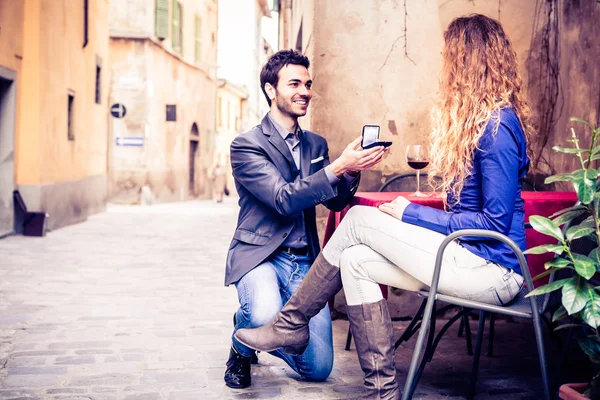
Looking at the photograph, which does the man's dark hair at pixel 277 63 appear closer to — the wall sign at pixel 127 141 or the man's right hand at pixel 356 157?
the man's right hand at pixel 356 157

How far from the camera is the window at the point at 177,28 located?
26.0 meters

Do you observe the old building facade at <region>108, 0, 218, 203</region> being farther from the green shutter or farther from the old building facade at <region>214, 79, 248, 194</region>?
the old building facade at <region>214, 79, 248, 194</region>

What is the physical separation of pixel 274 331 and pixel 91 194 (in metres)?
13.0

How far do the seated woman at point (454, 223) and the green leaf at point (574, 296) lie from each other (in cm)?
36

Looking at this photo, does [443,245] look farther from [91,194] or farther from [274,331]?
[91,194]

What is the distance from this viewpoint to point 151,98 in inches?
943

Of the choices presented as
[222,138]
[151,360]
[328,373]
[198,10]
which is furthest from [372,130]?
[222,138]

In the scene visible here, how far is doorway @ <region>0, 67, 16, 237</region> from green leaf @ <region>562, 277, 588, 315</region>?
9.86 meters

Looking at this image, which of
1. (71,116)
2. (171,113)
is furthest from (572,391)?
(171,113)

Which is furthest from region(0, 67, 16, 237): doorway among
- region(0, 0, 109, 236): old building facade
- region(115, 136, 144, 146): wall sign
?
region(115, 136, 144, 146): wall sign

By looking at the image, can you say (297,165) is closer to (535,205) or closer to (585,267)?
(535,205)

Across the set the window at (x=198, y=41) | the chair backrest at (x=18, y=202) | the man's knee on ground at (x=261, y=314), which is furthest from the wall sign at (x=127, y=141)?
the man's knee on ground at (x=261, y=314)

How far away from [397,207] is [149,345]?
6.73 ft

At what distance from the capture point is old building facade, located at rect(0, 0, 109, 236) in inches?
435
